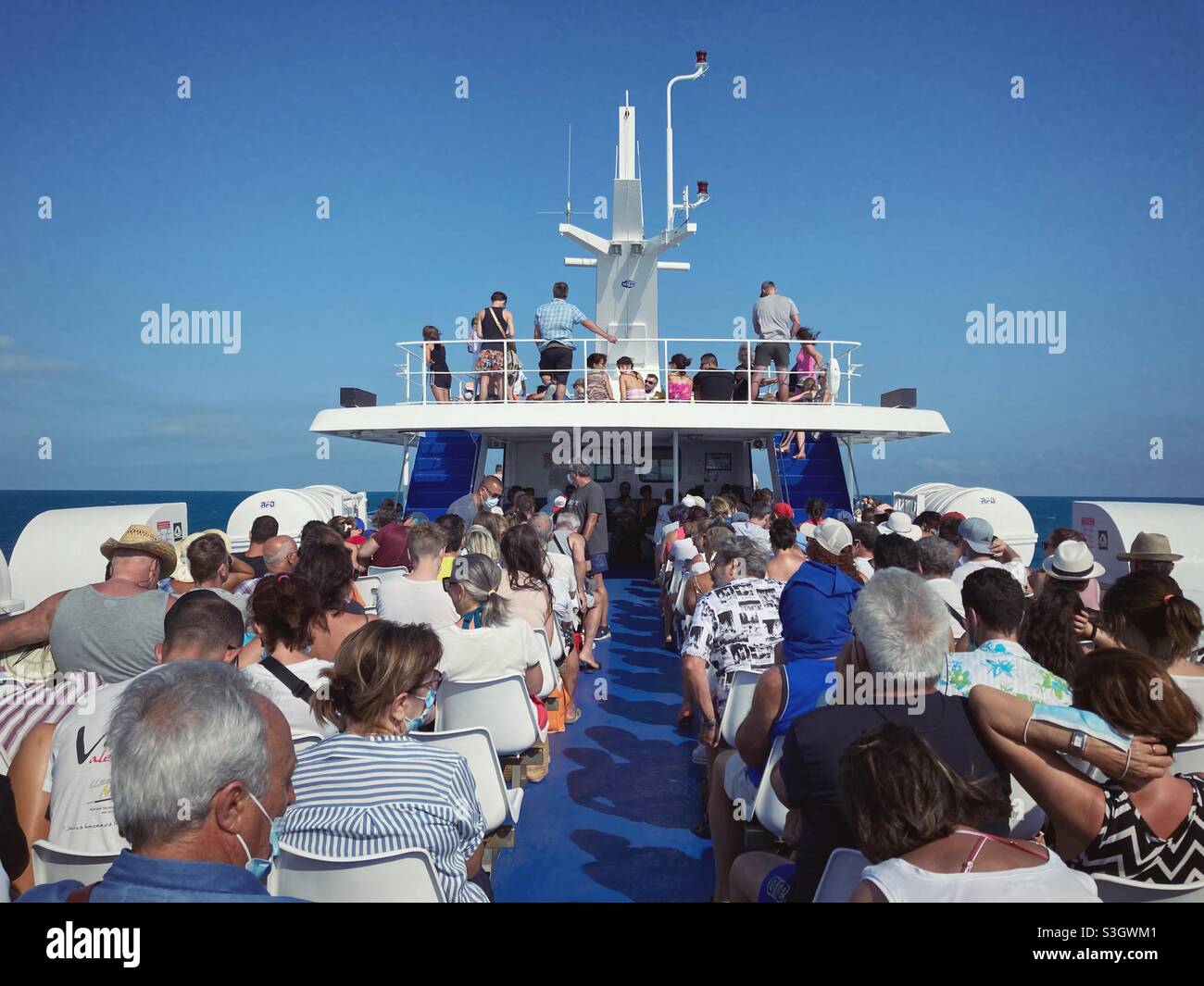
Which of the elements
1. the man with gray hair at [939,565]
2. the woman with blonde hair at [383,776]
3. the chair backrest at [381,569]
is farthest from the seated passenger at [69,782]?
the chair backrest at [381,569]

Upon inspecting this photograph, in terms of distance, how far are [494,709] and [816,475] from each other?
9843 mm

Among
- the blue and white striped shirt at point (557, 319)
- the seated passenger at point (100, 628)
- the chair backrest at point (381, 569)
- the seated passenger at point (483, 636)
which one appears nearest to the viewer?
the seated passenger at point (100, 628)

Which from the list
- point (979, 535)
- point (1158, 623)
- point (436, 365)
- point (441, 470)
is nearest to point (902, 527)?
point (979, 535)

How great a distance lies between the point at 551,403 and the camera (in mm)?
10195

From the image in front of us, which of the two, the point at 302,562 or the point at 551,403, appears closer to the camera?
the point at 302,562

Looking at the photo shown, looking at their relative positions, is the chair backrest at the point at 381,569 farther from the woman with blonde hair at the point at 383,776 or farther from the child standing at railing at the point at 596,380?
the child standing at railing at the point at 596,380

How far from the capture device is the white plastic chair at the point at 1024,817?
107 inches

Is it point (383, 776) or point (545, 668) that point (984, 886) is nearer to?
point (383, 776)

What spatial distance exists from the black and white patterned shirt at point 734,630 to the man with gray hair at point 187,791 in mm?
2504

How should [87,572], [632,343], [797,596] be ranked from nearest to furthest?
[797,596] → [87,572] → [632,343]

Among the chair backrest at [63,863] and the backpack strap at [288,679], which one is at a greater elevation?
the backpack strap at [288,679]
